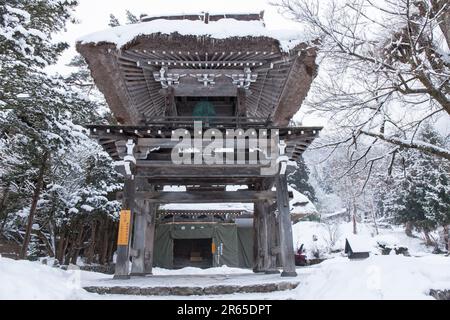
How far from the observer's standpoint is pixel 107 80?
331 inches

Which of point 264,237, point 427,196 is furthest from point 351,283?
point 427,196

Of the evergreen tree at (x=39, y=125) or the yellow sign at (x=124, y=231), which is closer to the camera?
the yellow sign at (x=124, y=231)

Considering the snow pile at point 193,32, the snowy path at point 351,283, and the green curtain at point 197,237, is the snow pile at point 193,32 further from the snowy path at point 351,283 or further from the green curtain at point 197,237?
the green curtain at point 197,237

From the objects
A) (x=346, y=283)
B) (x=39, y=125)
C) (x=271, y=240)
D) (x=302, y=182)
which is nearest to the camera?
(x=346, y=283)

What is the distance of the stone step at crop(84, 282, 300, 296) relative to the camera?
5516 millimetres

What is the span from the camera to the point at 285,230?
7.18 meters

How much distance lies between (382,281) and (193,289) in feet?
9.84

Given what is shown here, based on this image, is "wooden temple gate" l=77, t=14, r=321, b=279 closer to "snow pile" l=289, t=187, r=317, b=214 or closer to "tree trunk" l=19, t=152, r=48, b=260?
"tree trunk" l=19, t=152, r=48, b=260

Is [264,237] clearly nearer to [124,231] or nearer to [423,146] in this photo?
[124,231]

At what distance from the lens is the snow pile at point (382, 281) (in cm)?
399

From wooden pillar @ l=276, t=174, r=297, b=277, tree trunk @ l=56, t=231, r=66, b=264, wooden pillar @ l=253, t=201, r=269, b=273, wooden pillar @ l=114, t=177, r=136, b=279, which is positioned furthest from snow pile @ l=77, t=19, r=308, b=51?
tree trunk @ l=56, t=231, r=66, b=264

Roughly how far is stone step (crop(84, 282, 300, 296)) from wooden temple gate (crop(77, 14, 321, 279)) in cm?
116

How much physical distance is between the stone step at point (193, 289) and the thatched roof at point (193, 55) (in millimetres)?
3830

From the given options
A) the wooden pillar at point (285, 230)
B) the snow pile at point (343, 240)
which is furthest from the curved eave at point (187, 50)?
the snow pile at point (343, 240)
